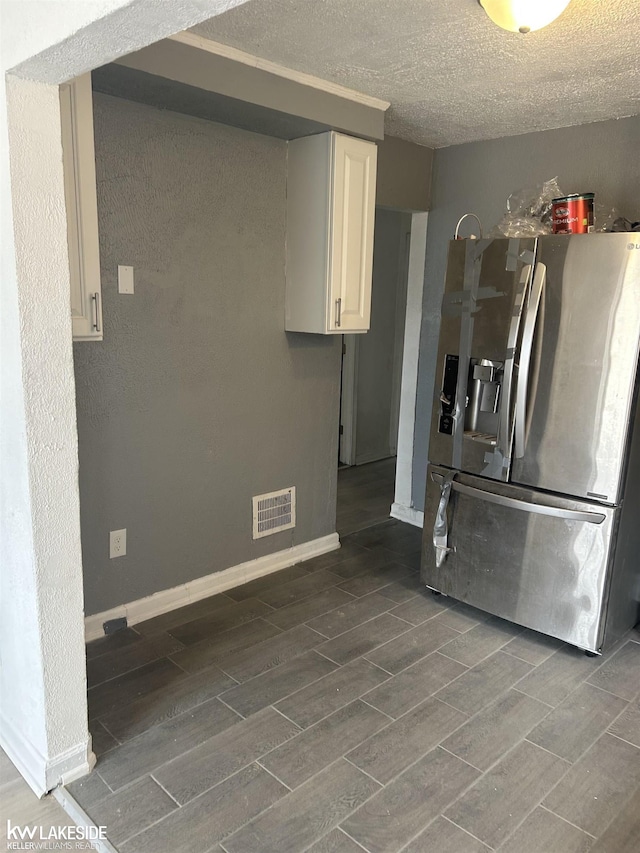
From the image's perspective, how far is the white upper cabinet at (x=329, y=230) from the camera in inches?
113

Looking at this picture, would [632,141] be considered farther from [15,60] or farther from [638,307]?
[15,60]

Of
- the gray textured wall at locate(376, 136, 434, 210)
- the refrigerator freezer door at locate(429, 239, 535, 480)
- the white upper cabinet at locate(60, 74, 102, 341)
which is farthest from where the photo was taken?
the gray textured wall at locate(376, 136, 434, 210)

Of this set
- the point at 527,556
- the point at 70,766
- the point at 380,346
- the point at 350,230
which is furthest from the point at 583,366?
the point at 380,346

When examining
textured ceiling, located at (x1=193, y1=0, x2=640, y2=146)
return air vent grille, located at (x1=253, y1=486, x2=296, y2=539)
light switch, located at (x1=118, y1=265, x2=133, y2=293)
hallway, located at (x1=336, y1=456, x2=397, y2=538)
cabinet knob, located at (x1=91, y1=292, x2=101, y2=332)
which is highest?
textured ceiling, located at (x1=193, y1=0, x2=640, y2=146)

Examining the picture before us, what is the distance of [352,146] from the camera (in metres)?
2.86

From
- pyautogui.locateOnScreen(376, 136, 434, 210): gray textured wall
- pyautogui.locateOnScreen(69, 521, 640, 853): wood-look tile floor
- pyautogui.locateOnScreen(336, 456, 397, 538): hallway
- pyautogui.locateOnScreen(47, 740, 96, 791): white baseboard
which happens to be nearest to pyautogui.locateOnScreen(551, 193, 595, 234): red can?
pyautogui.locateOnScreen(376, 136, 434, 210): gray textured wall

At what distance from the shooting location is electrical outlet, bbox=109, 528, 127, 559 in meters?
2.69

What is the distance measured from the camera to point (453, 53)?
2.24m

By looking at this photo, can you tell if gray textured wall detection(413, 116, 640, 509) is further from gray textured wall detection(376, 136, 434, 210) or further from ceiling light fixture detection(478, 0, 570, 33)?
ceiling light fixture detection(478, 0, 570, 33)

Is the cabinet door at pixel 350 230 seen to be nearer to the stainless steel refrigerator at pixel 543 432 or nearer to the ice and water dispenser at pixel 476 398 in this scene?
the stainless steel refrigerator at pixel 543 432

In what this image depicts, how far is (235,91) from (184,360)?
1091 millimetres

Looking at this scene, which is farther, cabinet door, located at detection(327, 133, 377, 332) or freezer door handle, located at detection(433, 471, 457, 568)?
freezer door handle, located at detection(433, 471, 457, 568)

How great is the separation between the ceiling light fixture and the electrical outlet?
7.56 ft

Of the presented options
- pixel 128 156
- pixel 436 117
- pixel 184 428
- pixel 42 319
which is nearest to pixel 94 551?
pixel 184 428
